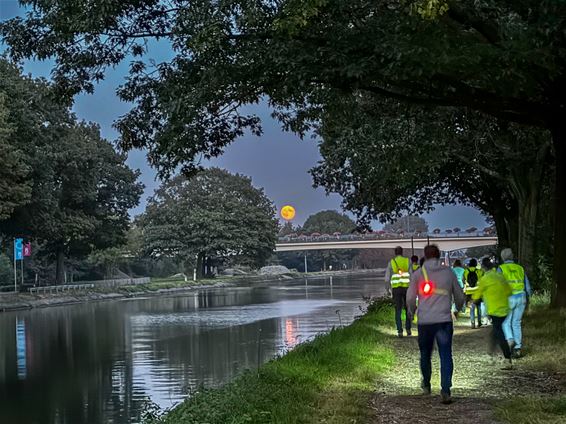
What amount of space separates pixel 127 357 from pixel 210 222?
225 ft

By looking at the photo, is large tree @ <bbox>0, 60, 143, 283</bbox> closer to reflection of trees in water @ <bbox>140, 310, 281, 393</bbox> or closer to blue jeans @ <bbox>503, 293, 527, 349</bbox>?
reflection of trees in water @ <bbox>140, 310, 281, 393</bbox>

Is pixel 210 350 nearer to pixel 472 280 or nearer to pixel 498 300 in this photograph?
pixel 472 280

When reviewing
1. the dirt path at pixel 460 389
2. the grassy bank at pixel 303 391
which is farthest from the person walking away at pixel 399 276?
the dirt path at pixel 460 389

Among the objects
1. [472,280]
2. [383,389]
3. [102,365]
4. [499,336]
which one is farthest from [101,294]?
[383,389]

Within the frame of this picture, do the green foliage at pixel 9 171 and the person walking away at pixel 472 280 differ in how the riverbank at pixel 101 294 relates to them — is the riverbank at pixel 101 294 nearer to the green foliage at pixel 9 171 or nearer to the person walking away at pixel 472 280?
the green foliage at pixel 9 171

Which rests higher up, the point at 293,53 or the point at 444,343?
the point at 293,53

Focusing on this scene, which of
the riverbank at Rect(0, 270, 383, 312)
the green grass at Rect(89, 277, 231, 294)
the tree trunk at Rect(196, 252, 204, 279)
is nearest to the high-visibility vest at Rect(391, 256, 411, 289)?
the riverbank at Rect(0, 270, 383, 312)

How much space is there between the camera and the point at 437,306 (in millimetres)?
8672

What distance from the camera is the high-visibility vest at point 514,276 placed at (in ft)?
39.1

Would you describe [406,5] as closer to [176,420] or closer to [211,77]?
[211,77]

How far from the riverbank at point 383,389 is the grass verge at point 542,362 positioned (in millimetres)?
12

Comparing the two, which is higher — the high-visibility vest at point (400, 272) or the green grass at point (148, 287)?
the high-visibility vest at point (400, 272)

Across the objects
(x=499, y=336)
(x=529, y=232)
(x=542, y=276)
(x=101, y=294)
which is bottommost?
(x=101, y=294)

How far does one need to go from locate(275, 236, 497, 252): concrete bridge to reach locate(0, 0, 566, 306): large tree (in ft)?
245
